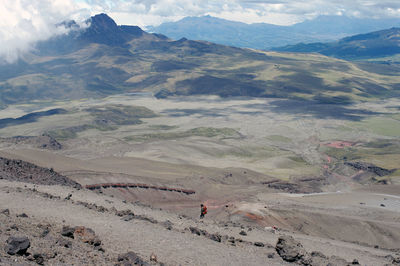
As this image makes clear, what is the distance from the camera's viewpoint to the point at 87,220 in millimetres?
19766

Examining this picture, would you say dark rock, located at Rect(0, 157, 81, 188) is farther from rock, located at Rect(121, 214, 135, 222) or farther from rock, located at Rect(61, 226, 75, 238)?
rock, located at Rect(61, 226, 75, 238)

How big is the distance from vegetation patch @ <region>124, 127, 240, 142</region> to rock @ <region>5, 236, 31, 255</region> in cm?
8263

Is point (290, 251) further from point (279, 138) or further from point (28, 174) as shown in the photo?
point (279, 138)

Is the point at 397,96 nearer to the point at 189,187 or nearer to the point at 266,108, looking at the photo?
the point at 266,108

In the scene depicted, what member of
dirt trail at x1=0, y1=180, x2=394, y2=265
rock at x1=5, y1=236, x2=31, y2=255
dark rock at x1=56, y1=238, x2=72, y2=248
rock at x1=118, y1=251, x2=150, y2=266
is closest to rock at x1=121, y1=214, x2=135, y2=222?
dirt trail at x1=0, y1=180, x2=394, y2=265

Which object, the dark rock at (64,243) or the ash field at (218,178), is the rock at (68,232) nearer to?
the ash field at (218,178)

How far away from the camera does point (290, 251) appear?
19219 millimetres

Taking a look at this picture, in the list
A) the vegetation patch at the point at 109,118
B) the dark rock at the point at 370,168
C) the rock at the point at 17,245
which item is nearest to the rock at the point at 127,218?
the rock at the point at 17,245

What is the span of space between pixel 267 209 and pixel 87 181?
16.6m

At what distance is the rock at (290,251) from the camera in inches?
747

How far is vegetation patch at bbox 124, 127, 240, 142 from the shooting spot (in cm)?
A: 9850

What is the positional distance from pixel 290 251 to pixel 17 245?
11.6 m

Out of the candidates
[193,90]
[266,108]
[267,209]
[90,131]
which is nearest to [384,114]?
[266,108]

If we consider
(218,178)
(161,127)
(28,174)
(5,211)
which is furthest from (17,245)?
(161,127)
